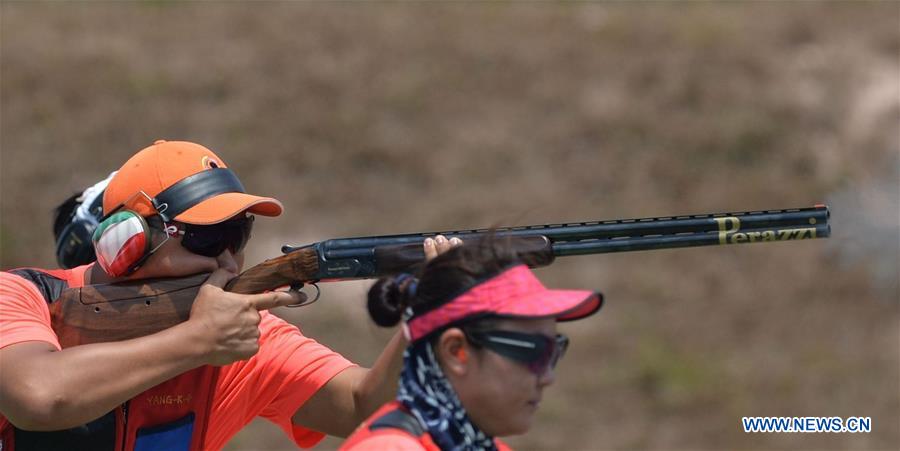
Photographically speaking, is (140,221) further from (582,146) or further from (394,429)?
(582,146)

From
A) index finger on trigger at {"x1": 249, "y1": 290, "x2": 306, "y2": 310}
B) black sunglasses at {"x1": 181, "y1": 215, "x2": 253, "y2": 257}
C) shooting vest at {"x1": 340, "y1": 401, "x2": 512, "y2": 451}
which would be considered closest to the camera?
shooting vest at {"x1": 340, "y1": 401, "x2": 512, "y2": 451}

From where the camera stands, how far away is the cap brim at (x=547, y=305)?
3.00 metres

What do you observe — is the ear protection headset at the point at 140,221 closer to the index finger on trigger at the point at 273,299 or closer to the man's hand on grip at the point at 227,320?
the man's hand on grip at the point at 227,320

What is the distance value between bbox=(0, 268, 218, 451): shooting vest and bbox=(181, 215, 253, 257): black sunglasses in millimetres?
445

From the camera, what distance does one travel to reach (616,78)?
16906 millimetres

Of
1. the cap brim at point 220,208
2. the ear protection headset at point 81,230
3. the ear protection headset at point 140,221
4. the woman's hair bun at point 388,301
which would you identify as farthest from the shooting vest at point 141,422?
the woman's hair bun at point 388,301

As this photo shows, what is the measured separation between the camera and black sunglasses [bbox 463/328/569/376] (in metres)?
3.01

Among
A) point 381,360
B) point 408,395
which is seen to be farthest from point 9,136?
point 408,395

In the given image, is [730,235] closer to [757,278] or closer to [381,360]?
[381,360]

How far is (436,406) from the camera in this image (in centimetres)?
305

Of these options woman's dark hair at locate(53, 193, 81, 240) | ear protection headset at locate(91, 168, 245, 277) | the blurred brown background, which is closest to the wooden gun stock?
ear protection headset at locate(91, 168, 245, 277)

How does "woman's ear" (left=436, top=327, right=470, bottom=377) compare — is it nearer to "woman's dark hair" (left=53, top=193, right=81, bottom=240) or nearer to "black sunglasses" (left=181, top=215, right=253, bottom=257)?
"black sunglasses" (left=181, top=215, right=253, bottom=257)

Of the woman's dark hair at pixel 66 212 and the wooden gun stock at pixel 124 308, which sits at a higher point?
the woman's dark hair at pixel 66 212

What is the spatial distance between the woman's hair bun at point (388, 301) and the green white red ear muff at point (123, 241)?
1.31m
